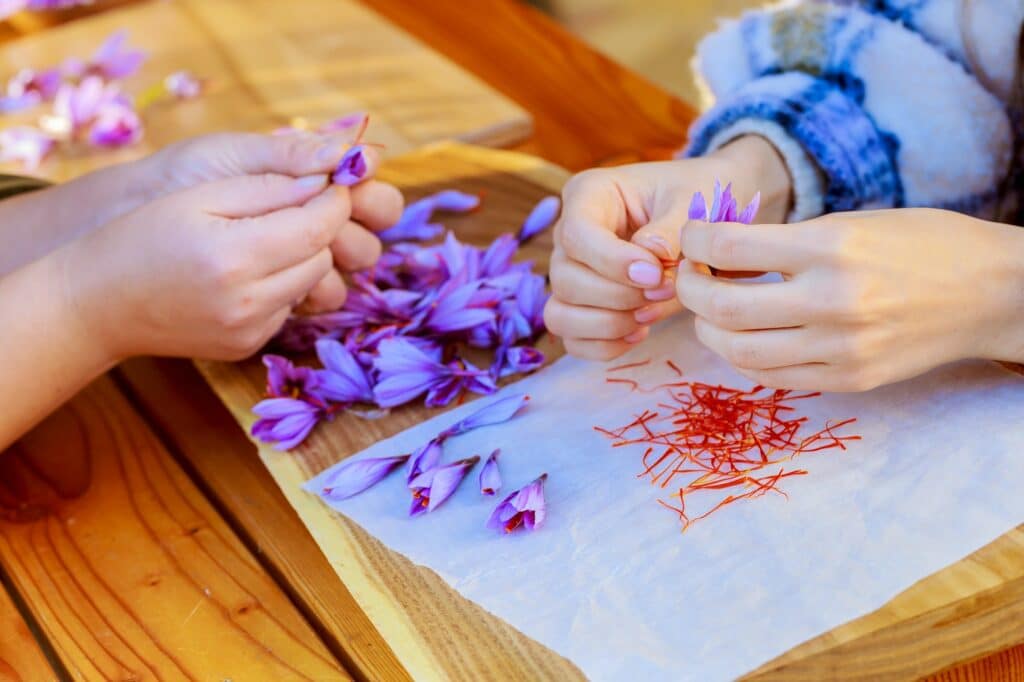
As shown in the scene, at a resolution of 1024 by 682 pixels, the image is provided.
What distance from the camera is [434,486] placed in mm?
660

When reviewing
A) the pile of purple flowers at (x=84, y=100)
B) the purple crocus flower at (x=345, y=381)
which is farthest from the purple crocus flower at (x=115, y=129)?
the purple crocus flower at (x=345, y=381)

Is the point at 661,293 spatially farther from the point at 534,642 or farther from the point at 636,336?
the point at 534,642

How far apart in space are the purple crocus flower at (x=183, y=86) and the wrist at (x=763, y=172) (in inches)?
27.3

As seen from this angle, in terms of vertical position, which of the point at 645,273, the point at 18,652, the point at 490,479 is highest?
the point at 645,273

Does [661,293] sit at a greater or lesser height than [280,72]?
greater

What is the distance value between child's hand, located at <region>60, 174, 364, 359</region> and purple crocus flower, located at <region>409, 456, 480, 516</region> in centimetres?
19

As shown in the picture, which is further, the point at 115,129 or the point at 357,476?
the point at 115,129

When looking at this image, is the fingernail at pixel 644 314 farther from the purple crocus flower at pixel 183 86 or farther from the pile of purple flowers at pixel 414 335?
the purple crocus flower at pixel 183 86

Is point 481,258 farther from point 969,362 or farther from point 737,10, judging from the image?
point 737,10

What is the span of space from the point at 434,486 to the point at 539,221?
1.09 ft

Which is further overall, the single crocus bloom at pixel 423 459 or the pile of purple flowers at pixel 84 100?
the pile of purple flowers at pixel 84 100

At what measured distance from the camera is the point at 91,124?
1.26 m

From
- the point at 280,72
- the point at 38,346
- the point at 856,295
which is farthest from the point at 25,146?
the point at 856,295

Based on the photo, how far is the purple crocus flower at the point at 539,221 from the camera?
93 centimetres
